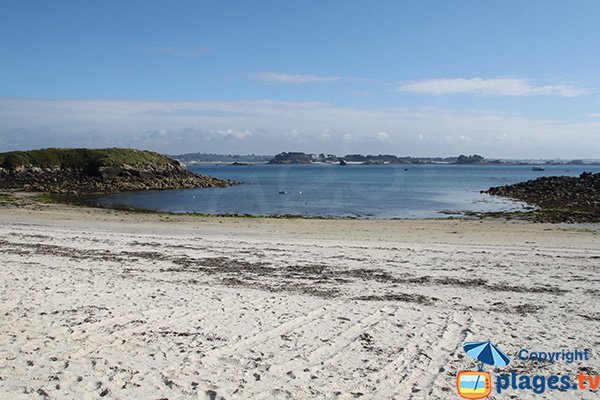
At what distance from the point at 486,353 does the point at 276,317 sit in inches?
125

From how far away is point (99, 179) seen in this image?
58.2 meters

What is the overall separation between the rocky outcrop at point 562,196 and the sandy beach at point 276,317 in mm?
14451

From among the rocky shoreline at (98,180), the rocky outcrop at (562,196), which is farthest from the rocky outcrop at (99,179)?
the rocky outcrop at (562,196)

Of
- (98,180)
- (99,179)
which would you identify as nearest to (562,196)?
(98,180)

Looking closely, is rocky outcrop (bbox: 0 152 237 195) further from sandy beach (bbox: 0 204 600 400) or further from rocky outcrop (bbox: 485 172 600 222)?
sandy beach (bbox: 0 204 600 400)

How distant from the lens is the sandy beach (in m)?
5.72

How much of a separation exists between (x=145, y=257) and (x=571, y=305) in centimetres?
1016

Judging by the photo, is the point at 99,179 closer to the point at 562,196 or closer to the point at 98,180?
the point at 98,180

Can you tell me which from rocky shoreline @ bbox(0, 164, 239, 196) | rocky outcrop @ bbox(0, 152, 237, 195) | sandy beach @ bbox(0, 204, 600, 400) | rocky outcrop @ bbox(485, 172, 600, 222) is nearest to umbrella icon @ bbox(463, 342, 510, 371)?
sandy beach @ bbox(0, 204, 600, 400)

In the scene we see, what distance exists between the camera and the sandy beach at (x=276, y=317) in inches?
225

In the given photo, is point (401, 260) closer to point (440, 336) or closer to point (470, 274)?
point (470, 274)

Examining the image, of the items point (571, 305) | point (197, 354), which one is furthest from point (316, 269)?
point (197, 354)

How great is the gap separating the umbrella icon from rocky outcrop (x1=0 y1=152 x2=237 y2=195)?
4654 cm

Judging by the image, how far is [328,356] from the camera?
6.55 m
